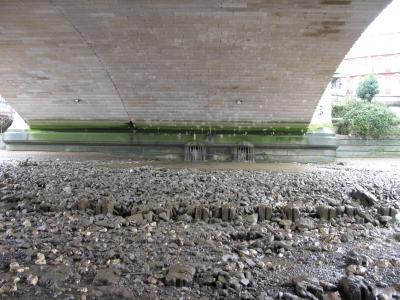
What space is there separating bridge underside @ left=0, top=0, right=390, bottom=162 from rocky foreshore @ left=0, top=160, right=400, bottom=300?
4.43 meters

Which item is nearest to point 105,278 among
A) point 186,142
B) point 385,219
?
point 385,219

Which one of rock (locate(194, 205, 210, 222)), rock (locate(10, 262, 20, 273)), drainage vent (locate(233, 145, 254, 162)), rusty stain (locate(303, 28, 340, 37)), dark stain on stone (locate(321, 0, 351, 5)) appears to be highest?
dark stain on stone (locate(321, 0, 351, 5))

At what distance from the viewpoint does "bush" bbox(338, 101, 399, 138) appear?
1914cm

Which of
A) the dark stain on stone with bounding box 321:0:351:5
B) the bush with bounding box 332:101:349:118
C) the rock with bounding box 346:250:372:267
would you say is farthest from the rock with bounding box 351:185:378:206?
the bush with bounding box 332:101:349:118

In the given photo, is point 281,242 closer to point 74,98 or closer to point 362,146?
point 74,98

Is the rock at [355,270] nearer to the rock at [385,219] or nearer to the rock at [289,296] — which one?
the rock at [289,296]

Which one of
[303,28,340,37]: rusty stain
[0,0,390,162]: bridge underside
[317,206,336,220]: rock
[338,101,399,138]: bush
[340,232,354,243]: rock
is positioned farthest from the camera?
[338,101,399,138]: bush

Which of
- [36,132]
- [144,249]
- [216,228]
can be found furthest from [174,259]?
[36,132]

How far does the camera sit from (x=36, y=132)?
17969 mm

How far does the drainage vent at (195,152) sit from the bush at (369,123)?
7.61 meters

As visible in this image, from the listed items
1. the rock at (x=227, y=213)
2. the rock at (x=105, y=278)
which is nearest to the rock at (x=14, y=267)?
the rock at (x=105, y=278)

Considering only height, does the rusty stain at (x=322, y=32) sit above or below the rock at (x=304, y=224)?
above

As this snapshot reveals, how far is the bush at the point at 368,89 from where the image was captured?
2388 cm

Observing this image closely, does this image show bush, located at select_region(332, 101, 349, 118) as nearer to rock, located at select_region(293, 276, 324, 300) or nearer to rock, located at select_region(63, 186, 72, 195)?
rock, located at select_region(63, 186, 72, 195)
